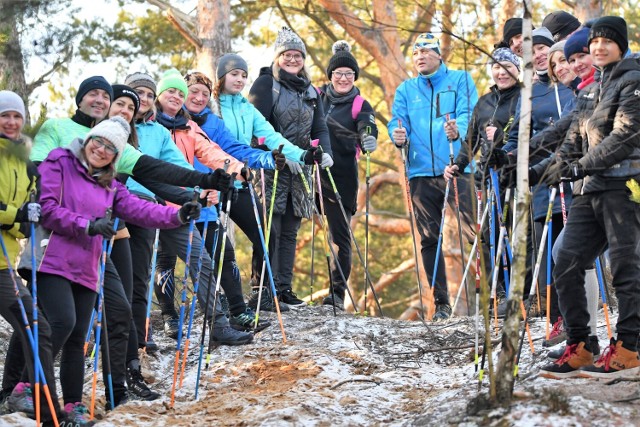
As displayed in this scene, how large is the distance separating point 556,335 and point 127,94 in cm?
344

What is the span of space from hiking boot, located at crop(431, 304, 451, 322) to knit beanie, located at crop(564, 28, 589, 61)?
323 cm

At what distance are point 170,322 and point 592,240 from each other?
3879mm

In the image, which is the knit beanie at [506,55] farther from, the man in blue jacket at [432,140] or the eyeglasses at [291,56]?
the eyeglasses at [291,56]

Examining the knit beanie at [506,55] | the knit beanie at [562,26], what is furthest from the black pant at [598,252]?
the knit beanie at [562,26]

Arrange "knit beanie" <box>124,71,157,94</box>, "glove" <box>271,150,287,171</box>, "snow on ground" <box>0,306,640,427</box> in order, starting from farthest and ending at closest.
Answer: "glove" <box>271,150,287,171</box> < "knit beanie" <box>124,71,157,94</box> < "snow on ground" <box>0,306,640,427</box>

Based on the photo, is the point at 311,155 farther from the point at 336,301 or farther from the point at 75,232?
the point at 75,232

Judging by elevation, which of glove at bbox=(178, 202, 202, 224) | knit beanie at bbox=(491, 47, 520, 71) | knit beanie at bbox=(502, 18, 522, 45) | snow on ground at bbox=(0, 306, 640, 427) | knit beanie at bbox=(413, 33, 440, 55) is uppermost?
knit beanie at bbox=(502, 18, 522, 45)

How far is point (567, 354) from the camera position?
557 cm

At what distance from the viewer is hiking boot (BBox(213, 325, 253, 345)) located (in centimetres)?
729

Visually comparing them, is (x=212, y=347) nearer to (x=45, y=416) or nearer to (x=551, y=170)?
(x=45, y=416)

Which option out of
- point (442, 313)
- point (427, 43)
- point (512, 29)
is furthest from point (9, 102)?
point (512, 29)

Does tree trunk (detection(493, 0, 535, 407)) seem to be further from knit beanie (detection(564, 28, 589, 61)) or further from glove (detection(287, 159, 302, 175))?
glove (detection(287, 159, 302, 175))

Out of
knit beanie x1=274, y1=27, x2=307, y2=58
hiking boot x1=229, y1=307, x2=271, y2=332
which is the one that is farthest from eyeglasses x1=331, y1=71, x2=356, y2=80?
hiking boot x1=229, y1=307, x2=271, y2=332

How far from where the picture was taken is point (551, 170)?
5625mm
